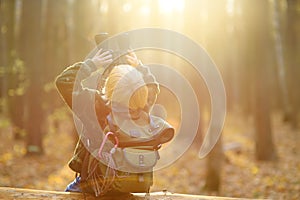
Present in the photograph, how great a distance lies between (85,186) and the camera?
13.7 feet

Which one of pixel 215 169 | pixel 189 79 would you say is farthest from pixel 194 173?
pixel 189 79

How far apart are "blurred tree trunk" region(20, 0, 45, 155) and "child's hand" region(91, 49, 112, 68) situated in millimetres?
11678

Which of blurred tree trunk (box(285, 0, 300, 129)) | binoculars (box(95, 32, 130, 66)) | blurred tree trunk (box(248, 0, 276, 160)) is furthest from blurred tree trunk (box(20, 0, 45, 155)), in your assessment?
blurred tree trunk (box(285, 0, 300, 129))

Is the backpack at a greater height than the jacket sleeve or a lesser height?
lesser

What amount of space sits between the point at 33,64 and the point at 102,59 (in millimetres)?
11775

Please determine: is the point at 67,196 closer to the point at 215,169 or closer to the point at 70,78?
the point at 70,78

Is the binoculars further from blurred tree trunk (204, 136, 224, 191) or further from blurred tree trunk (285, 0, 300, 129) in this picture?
blurred tree trunk (285, 0, 300, 129)

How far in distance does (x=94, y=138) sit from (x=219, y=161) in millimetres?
7458

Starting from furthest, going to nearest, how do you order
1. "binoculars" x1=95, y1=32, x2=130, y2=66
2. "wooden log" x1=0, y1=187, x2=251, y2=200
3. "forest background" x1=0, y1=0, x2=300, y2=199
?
1. "forest background" x1=0, y1=0, x2=300, y2=199
2. "wooden log" x1=0, y1=187, x2=251, y2=200
3. "binoculars" x1=95, y1=32, x2=130, y2=66

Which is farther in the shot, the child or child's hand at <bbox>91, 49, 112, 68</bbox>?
child's hand at <bbox>91, 49, 112, 68</bbox>

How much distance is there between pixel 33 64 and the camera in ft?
49.6

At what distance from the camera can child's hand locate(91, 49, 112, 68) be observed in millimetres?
3905

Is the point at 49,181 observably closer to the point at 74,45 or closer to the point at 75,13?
the point at 74,45

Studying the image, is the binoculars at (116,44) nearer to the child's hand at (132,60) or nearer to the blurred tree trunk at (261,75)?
the child's hand at (132,60)
